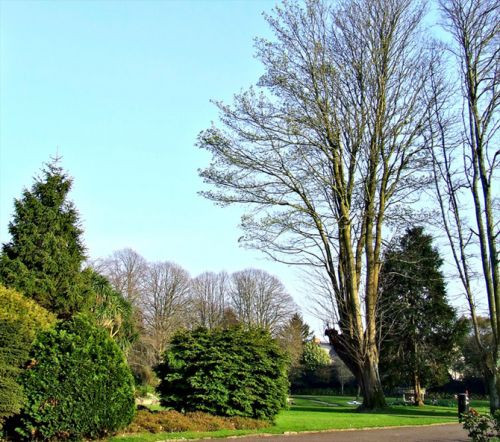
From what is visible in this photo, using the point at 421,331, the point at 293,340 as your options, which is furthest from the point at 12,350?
the point at 293,340

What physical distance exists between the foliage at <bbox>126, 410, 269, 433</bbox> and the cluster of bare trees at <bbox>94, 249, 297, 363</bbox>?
37456 mm

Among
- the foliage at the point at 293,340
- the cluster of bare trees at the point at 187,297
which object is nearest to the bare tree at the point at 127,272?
the cluster of bare trees at the point at 187,297

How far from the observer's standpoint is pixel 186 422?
11.8 m

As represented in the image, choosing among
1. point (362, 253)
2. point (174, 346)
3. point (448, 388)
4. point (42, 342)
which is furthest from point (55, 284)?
point (448, 388)

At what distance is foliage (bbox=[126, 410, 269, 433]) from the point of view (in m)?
11.1

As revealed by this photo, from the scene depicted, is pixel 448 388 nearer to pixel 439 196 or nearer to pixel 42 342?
pixel 439 196

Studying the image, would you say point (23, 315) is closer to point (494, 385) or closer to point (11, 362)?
point (11, 362)

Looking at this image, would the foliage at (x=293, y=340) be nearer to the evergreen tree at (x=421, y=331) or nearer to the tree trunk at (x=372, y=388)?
the evergreen tree at (x=421, y=331)

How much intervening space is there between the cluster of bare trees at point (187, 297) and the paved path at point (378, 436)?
3731 cm

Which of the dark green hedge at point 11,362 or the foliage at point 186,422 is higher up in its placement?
the dark green hedge at point 11,362

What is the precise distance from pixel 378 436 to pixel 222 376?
4.17 meters

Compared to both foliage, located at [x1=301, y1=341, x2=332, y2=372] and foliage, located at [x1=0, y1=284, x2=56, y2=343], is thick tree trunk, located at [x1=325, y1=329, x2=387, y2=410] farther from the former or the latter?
foliage, located at [x1=301, y1=341, x2=332, y2=372]

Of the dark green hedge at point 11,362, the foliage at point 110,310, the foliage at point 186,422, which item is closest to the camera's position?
the dark green hedge at point 11,362

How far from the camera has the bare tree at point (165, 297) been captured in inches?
2055
